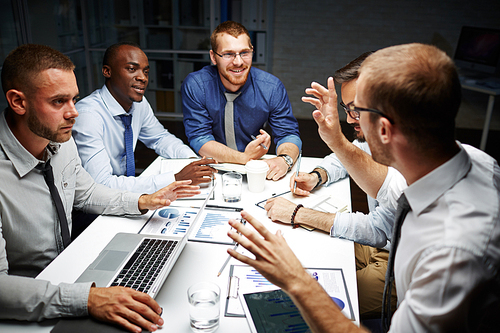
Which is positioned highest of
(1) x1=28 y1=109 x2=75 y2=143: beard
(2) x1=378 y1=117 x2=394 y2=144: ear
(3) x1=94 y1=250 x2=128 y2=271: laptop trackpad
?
(2) x1=378 y1=117 x2=394 y2=144: ear

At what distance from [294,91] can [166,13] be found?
2.21 meters

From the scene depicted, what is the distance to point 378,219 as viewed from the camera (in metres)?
1.43

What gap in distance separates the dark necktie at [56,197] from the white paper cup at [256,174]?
78 cm

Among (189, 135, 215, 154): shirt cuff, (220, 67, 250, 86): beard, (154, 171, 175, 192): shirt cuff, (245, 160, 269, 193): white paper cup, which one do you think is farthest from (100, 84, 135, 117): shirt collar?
(245, 160, 269, 193): white paper cup

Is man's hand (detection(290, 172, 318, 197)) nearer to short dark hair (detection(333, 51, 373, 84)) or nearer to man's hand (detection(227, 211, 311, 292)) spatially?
short dark hair (detection(333, 51, 373, 84))

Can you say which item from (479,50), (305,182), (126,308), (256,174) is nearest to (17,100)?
(126,308)

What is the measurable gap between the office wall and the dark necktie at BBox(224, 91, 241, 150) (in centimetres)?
329

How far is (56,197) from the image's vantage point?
136cm

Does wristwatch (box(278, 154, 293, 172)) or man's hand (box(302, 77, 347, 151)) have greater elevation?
man's hand (box(302, 77, 347, 151))

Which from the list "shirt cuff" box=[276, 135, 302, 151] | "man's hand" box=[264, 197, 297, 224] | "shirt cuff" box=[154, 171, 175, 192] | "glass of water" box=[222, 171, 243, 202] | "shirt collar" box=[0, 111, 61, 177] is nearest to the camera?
"shirt collar" box=[0, 111, 61, 177]

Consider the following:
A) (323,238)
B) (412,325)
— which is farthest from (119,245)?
(412,325)

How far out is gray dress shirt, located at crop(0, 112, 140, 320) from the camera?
98 cm

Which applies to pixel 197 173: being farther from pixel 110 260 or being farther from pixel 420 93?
pixel 420 93

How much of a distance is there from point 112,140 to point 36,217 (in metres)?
0.89
